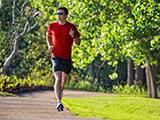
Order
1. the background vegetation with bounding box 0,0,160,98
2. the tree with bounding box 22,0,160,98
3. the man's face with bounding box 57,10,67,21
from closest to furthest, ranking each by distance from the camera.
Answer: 1. the man's face with bounding box 57,10,67,21
2. the background vegetation with bounding box 0,0,160,98
3. the tree with bounding box 22,0,160,98

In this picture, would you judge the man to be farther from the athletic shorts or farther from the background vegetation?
the background vegetation

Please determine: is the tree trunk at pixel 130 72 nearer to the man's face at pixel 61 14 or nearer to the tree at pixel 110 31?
the tree at pixel 110 31

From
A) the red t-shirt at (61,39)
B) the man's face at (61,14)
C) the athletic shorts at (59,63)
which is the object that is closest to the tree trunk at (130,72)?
the athletic shorts at (59,63)

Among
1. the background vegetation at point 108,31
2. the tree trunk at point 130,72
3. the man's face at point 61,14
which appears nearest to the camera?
the man's face at point 61,14

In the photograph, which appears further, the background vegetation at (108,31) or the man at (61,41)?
the background vegetation at (108,31)

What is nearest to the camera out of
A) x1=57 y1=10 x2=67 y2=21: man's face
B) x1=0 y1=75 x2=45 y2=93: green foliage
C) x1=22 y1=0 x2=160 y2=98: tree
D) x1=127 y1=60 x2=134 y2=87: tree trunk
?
x1=57 y1=10 x2=67 y2=21: man's face

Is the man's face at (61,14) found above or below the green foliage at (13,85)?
above

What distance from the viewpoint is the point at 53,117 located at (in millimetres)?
7289

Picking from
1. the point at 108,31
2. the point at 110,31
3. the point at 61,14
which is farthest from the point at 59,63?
the point at 110,31

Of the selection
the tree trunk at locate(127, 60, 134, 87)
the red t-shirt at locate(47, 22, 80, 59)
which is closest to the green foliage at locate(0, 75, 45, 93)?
the tree trunk at locate(127, 60, 134, 87)

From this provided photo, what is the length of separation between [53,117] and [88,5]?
23.9ft

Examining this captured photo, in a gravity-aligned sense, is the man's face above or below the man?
above

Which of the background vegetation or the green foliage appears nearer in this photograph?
the background vegetation

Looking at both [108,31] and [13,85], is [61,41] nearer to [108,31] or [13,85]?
[108,31]
